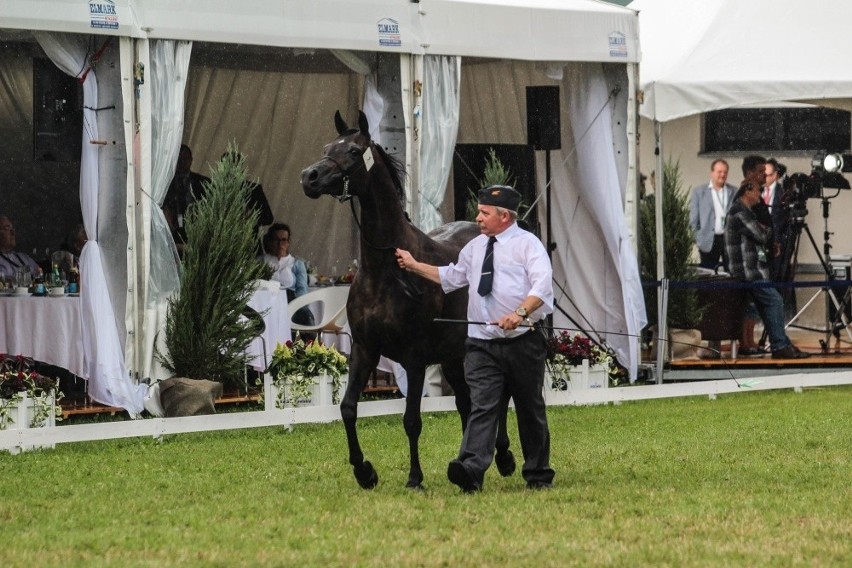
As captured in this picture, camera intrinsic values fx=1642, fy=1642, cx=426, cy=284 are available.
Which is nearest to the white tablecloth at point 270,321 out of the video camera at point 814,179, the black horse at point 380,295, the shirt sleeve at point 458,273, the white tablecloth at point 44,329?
the white tablecloth at point 44,329

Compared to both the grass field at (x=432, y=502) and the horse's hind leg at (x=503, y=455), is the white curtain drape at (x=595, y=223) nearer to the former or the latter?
the grass field at (x=432, y=502)

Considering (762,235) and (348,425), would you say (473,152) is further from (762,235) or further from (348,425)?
(348,425)

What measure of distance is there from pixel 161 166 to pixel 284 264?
117 inches

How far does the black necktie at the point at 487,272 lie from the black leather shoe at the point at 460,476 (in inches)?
38.6

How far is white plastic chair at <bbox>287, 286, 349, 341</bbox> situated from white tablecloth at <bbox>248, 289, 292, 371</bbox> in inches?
6.5

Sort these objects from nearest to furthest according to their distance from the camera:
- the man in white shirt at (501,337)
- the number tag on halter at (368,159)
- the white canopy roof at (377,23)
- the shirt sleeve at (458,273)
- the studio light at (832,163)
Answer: the man in white shirt at (501,337)
the shirt sleeve at (458,273)
the number tag on halter at (368,159)
the white canopy roof at (377,23)
the studio light at (832,163)

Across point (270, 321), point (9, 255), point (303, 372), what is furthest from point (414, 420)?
point (9, 255)

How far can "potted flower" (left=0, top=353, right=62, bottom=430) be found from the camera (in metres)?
12.0

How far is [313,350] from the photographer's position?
554 inches

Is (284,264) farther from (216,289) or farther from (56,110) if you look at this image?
(56,110)

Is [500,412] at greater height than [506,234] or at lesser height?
lesser

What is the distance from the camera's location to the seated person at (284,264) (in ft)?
53.8

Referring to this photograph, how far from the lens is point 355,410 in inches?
379

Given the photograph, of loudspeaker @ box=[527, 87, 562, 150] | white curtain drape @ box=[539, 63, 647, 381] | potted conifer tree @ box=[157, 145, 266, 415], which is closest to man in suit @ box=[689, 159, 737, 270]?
white curtain drape @ box=[539, 63, 647, 381]
